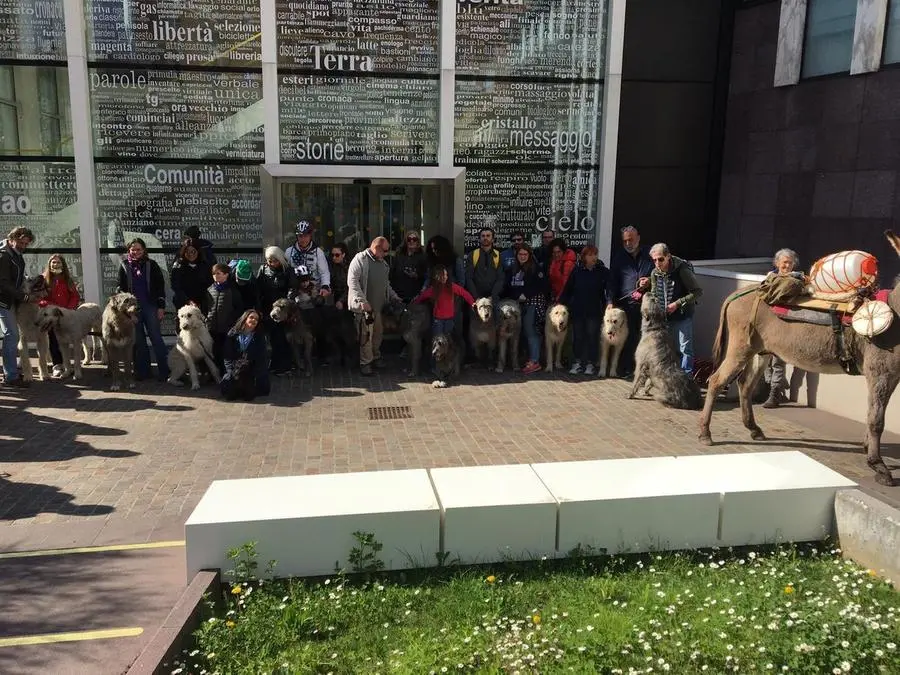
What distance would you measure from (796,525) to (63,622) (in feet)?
16.7

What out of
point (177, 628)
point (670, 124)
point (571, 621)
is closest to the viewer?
point (177, 628)

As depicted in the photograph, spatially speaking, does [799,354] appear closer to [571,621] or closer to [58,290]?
[571,621]

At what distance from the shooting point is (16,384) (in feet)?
32.4

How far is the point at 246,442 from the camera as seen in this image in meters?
8.06

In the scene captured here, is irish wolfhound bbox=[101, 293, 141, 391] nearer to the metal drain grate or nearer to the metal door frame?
the metal door frame

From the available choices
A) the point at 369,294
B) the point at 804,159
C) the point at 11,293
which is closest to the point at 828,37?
the point at 804,159

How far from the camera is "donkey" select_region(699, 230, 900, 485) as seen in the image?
6.83 meters

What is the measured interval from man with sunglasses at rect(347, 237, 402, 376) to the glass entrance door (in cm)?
168

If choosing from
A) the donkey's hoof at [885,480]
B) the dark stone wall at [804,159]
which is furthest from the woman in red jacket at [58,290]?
the dark stone wall at [804,159]

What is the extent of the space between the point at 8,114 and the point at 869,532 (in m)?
12.7

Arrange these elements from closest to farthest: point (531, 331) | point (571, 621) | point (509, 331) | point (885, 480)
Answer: point (571, 621) < point (885, 480) < point (509, 331) < point (531, 331)

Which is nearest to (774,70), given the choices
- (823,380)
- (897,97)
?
(897,97)

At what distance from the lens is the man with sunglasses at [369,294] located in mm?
10617

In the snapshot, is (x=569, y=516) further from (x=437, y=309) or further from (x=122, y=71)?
(x=122, y=71)
